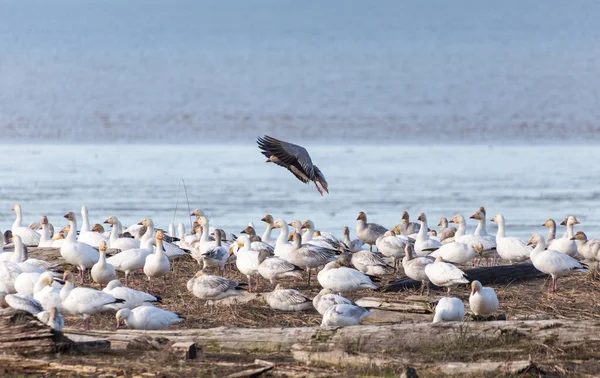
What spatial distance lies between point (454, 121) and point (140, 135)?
14773 millimetres

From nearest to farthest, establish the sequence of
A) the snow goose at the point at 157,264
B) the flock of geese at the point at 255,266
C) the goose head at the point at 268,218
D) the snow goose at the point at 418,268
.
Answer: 1. the flock of geese at the point at 255,266
2. the snow goose at the point at 418,268
3. the snow goose at the point at 157,264
4. the goose head at the point at 268,218

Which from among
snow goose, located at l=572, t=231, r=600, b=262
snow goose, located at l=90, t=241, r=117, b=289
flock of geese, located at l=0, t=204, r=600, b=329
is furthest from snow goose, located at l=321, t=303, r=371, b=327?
snow goose, located at l=572, t=231, r=600, b=262

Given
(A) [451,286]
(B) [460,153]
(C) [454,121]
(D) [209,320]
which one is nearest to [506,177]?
(B) [460,153]

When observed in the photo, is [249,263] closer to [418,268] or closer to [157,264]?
[157,264]

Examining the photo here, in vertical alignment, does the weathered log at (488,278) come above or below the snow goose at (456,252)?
below

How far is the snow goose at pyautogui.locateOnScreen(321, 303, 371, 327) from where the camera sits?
9.38 m

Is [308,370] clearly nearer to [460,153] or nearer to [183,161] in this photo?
[183,161]

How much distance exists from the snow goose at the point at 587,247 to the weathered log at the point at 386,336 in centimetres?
524

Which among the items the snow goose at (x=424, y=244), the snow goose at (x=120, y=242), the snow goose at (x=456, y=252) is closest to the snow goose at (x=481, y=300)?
the snow goose at (x=456, y=252)

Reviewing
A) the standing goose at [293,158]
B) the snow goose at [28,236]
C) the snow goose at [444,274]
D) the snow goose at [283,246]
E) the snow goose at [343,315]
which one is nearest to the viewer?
the snow goose at [343,315]

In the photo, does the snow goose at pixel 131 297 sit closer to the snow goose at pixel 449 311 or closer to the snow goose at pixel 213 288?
the snow goose at pixel 213 288

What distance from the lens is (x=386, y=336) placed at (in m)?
8.09

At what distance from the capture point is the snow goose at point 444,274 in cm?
1120

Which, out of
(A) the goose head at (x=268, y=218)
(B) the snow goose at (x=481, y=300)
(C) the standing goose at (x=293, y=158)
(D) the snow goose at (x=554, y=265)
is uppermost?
(C) the standing goose at (x=293, y=158)
